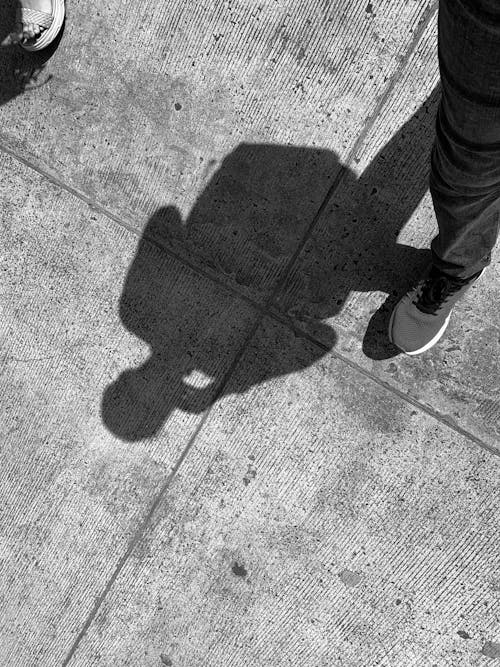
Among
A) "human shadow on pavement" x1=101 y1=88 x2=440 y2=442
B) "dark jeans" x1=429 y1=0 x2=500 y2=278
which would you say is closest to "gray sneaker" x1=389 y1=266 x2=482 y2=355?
"human shadow on pavement" x1=101 y1=88 x2=440 y2=442

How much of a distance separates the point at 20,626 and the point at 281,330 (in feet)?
6.35

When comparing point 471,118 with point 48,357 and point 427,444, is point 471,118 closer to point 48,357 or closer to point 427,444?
point 427,444

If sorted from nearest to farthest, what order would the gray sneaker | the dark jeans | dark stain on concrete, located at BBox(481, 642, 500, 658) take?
the dark jeans → the gray sneaker → dark stain on concrete, located at BBox(481, 642, 500, 658)

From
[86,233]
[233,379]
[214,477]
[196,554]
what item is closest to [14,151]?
[86,233]

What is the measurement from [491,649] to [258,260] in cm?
194

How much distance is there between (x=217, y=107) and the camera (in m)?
2.84

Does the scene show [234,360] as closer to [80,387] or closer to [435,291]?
[80,387]

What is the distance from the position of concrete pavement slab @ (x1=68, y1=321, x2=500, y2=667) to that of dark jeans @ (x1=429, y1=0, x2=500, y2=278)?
0.99 m

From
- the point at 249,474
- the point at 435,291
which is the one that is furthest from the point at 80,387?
the point at 435,291

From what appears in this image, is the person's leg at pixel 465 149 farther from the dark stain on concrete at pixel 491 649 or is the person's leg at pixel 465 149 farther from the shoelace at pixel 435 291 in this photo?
the dark stain on concrete at pixel 491 649

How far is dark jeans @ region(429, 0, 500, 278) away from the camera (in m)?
1.21

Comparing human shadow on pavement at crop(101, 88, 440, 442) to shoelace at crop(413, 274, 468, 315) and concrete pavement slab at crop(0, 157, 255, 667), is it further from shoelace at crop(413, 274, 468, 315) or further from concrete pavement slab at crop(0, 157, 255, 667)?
shoelace at crop(413, 274, 468, 315)

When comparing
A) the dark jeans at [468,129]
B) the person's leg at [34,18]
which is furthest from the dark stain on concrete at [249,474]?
the person's leg at [34,18]

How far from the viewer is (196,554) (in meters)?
2.89
